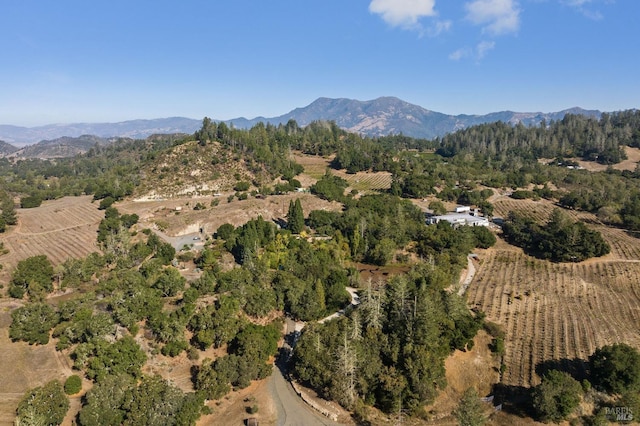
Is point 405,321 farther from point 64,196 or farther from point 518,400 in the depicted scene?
point 64,196

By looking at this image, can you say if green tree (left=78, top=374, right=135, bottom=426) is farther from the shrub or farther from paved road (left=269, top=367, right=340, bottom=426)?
the shrub

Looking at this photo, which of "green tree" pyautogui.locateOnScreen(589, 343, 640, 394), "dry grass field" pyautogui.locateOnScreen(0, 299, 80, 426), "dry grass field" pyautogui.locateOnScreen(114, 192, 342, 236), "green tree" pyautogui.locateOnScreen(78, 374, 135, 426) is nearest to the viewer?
"green tree" pyautogui.locateOnScreen(78, 374, 135, 426)

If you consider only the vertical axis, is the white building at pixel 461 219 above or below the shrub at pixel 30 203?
above

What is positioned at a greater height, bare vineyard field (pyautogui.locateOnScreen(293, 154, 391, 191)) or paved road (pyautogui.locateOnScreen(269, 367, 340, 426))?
bare vineyard field (pyautogui.locateOnScreen(293, 154, 391, 191))

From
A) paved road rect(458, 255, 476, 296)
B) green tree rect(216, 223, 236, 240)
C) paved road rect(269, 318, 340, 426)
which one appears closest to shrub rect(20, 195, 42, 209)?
green tree rect(216, 223, 236, 240)

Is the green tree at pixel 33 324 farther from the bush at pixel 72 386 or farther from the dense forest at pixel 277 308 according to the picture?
the bush at pixel 72 386

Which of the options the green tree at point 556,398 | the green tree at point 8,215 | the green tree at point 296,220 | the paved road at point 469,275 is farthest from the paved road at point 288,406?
the green tree at point 8,215

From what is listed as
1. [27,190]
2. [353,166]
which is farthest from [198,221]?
[27,190]
